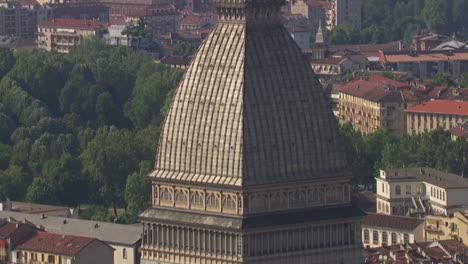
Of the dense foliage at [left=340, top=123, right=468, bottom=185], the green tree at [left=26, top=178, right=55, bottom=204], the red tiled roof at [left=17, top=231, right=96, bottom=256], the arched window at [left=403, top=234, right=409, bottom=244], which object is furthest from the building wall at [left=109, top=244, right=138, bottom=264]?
the dense foliage at [left=340, top=123, right=468, bottom=185]

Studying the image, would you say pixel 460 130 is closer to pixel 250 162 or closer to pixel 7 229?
pixel 7 229

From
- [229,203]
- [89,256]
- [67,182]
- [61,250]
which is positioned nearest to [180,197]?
[229,203]

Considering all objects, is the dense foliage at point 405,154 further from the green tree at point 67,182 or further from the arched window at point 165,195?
the arched window at point 165,195

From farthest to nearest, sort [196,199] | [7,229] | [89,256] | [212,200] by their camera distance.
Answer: [7,229], [89,256], [196,199], [212,200]

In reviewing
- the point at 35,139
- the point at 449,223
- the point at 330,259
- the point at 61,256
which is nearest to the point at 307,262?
the point at 330,259

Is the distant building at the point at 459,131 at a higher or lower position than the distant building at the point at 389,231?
lower

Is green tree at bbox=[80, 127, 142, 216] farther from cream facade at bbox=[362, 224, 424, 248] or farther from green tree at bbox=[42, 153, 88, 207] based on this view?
cream facade at bbox=[362, 224, 424, 248]

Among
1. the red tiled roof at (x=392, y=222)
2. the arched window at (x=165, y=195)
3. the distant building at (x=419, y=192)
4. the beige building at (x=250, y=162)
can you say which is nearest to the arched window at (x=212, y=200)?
the beige building at (x=250, y=162)
